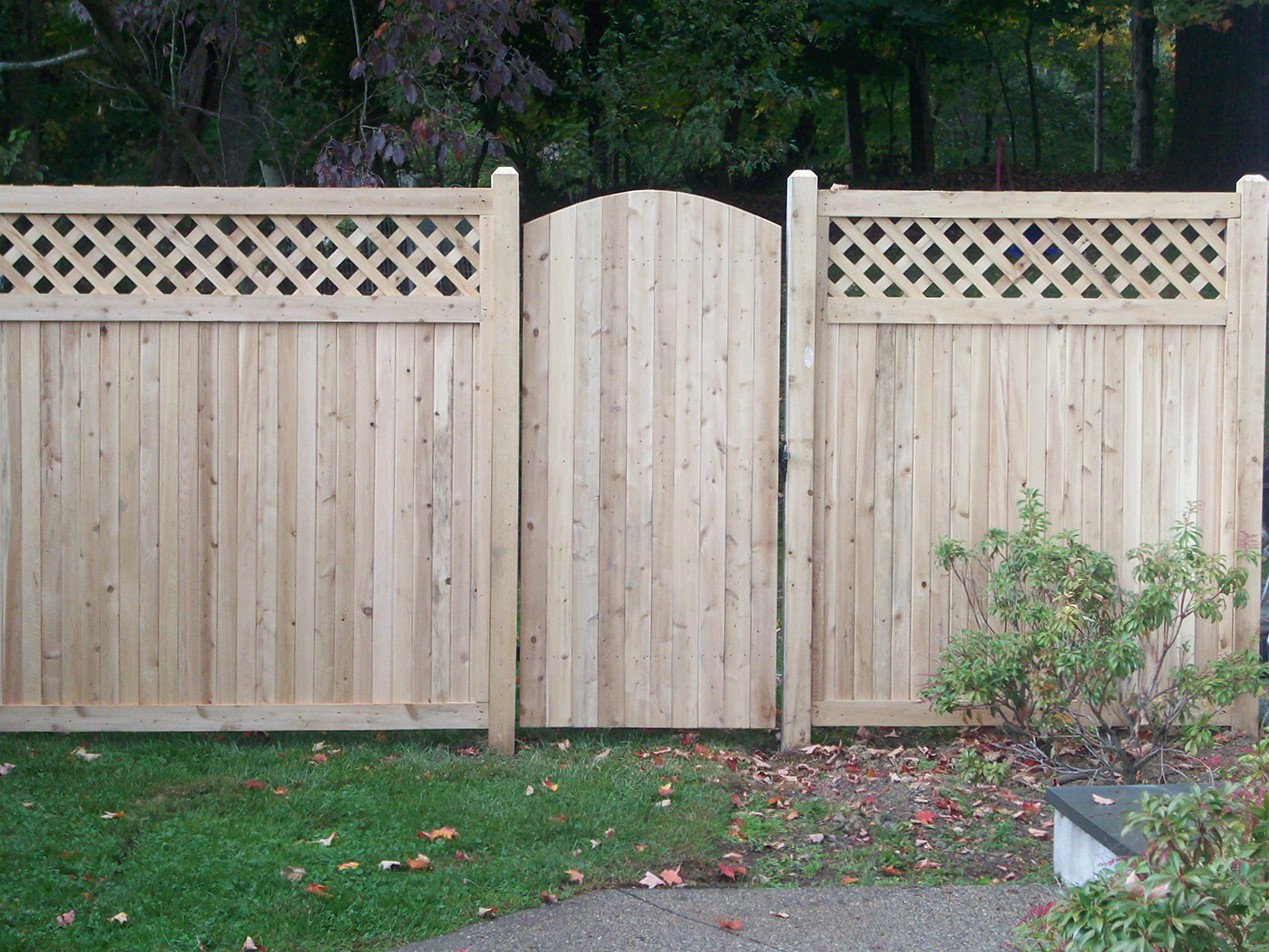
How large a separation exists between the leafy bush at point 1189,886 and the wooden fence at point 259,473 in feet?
10.0

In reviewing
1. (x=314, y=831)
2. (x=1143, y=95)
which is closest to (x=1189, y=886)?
(x=314, y=831)

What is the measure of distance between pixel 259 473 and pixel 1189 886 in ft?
12.3

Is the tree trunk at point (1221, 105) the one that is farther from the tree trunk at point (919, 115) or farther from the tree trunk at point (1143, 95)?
the tree trunk at point (919, 115)

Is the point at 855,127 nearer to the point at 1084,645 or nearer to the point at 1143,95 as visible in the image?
the point at 1143,95

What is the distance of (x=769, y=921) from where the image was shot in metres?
3.73

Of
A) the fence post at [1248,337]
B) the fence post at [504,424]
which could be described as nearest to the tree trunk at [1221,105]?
the fence post at [1248,337]

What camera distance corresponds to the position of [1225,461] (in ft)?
17.1

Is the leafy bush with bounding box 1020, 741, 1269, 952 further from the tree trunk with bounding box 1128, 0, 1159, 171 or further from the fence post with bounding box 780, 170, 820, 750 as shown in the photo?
the tree trunk with bounding box 1128, 0, 1159, 171

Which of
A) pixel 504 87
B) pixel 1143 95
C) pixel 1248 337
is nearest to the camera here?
pixel 1248 337

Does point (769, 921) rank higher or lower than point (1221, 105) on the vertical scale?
lower

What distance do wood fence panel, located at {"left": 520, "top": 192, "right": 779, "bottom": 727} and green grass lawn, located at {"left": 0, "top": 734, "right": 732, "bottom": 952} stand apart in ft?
1.19

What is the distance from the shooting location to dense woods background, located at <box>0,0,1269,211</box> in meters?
7.62

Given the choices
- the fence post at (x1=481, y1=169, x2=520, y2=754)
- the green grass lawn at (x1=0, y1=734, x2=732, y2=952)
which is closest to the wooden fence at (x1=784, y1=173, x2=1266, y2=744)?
the green grass lawn at (x1=0, y1=734, x2=732, y2=952)

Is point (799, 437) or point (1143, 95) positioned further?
point (1143, 95)
